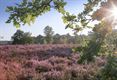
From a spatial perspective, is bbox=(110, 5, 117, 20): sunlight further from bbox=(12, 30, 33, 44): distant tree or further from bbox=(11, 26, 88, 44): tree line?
bbox=(12, 30, 33, 44): distant tree

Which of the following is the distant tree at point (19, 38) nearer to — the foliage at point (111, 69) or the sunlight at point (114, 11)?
the foliage at point (111, 69)

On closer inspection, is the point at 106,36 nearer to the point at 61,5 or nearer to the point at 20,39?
the point at 61,5

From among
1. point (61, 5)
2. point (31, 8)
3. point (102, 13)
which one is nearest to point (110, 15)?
point (102, 13)

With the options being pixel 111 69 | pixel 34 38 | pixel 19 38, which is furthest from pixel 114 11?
pixel 34 38

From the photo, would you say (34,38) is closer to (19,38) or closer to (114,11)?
(19,38)

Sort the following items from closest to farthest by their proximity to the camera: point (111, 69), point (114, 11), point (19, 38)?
point (114, 11), point (111, 69), point (19, 38)

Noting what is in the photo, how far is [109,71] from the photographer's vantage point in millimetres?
5598

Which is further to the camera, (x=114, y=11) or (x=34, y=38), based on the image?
(x=34, y=38)

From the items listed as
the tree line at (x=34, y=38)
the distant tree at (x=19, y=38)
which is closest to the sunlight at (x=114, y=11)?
the tree line at (x=34, y=38)

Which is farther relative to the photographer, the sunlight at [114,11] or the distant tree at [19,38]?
the distant tree at [19,38]

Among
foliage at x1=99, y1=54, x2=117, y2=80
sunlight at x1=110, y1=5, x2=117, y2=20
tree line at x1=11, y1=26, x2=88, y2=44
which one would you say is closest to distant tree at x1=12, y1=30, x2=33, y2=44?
tree line at x1=11, y1=26, x2=88, y2=44

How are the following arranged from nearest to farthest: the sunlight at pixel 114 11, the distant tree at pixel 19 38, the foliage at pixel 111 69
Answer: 1. the sunlight at pixel 114 11
2. the foliage at pixel 111 69
3. the distant tree at pixel 19 38

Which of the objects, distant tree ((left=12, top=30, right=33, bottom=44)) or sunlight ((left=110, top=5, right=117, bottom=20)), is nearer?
sunlight ((left=110, top=5, right=117, bottom=20))

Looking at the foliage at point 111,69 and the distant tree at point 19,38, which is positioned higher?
the distant tree at point 19,38
